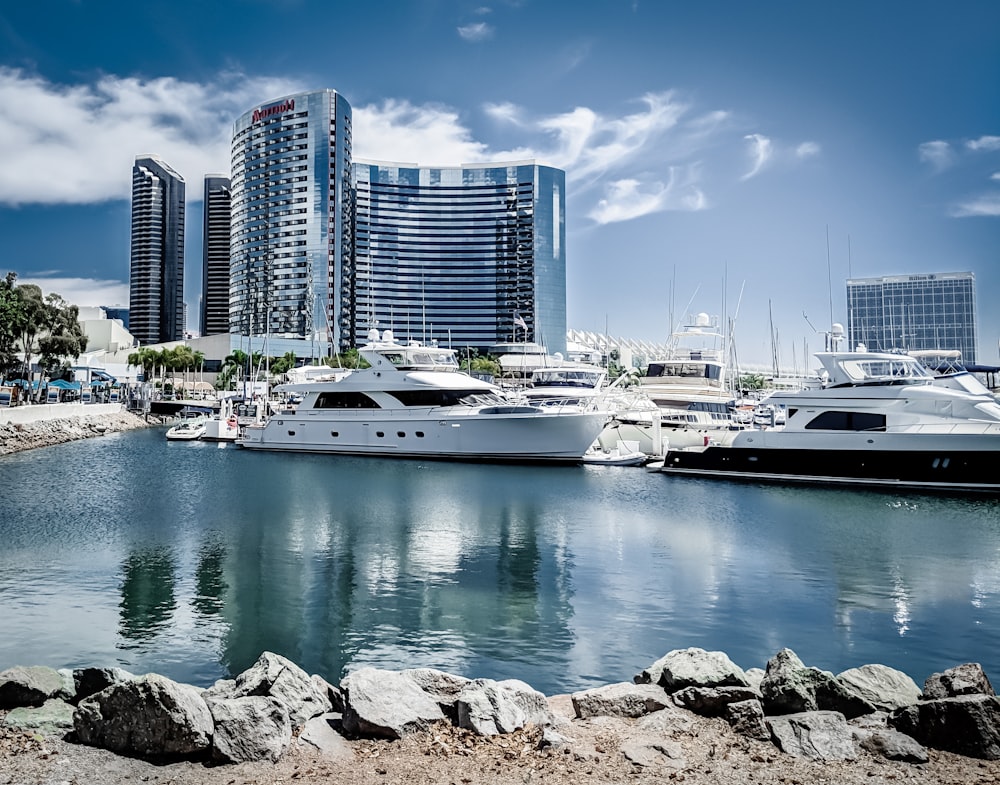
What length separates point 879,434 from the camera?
3053cm

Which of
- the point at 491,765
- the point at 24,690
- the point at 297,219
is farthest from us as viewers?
the point at 297,219

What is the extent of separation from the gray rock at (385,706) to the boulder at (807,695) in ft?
11.5

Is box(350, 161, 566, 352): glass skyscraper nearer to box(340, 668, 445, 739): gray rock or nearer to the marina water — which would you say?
the marina water

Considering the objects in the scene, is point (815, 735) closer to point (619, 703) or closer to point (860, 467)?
point (619, 703)

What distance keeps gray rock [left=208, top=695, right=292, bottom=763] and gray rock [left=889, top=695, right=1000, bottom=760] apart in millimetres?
6033

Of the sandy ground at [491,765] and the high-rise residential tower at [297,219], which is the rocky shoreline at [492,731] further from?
the high-rise residential tower at [297,219]

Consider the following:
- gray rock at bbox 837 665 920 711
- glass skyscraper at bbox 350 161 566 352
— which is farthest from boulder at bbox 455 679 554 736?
glass skyscraper at bbox 350 161 566 352

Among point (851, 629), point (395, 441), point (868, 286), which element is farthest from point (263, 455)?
point (868, 286)

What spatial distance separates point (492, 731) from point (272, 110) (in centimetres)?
17605

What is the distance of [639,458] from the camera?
41000 mm

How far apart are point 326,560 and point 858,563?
1351 centimetres

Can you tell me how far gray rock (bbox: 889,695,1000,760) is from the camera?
634 cm

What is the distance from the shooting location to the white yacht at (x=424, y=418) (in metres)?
41.3

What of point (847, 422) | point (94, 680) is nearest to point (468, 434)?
point (847, 422)
